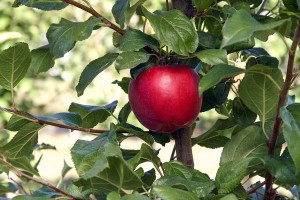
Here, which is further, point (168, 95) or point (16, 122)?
point (16, 122)

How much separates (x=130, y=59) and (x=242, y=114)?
11.6 inches

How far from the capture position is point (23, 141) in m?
1.14

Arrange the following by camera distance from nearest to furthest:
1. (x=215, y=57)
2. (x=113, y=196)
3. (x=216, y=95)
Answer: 1. (x=113, y=196)
2. (x=215, y=57)
3. (x=216, y=95)

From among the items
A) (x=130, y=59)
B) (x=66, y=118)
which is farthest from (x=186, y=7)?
(x=66, y=118)

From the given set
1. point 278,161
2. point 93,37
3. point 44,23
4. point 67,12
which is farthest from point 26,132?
point 93,37

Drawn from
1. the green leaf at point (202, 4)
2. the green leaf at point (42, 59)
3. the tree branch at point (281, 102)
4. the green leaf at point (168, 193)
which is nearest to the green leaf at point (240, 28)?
the tree branch at point (281, 102)

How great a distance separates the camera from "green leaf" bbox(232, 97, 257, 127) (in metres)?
1.17

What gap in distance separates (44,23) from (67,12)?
35 centimetres

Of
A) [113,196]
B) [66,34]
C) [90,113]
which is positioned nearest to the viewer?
[113,196]

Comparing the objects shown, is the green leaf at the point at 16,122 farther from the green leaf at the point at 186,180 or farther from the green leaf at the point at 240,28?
the green leaf at the point at 240,28

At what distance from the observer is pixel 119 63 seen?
0.97m

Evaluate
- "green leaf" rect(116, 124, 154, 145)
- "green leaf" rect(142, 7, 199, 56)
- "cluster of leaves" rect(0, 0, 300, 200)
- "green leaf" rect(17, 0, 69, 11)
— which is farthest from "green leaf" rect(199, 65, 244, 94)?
"green leaf" rect(17, 0, 69, 11)

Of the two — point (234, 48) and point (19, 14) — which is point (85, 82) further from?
point (19, 14)

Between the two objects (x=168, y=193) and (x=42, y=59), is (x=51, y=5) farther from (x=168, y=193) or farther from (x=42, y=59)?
(x=168, y=193)
